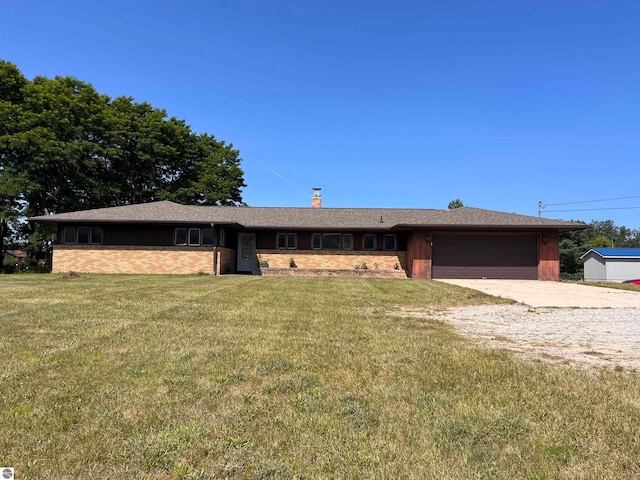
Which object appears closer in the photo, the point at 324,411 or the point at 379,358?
the point at 324,411

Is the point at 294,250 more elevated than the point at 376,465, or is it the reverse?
the point at 294,250

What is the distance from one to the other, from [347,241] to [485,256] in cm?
724

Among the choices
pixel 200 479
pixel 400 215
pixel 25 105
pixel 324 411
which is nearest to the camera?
pixel 200 479

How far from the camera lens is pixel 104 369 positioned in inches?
151

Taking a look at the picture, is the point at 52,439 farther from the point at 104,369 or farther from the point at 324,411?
the point at 324,411

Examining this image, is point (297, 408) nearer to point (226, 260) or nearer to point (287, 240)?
point (226, 260)

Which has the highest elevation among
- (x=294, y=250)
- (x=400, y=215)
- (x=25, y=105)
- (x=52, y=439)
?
(x=25, y=105)

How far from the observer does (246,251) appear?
2269 centimetres

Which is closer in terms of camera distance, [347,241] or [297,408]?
[297,408]

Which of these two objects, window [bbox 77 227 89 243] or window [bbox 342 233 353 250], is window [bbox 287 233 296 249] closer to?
window [bbox 342 233 353 250]

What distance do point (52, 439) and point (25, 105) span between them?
30.9 meters

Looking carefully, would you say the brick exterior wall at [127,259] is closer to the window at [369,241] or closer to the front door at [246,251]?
the front door at [246,251]

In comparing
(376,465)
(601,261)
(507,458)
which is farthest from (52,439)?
(601,261)

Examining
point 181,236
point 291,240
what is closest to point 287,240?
point 291,240
